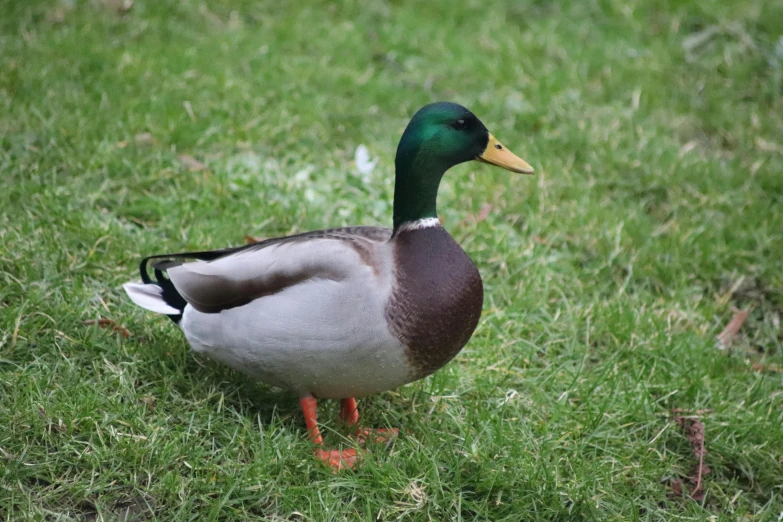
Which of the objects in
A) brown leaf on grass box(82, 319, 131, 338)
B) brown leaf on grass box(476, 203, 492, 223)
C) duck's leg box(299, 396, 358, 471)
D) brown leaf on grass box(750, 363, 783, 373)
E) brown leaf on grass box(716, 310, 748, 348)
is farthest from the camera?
brown leaf on grass box(476, 203, 492, 223)

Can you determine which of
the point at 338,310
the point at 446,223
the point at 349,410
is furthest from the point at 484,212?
the point at 338,310

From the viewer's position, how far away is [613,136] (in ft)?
16.4

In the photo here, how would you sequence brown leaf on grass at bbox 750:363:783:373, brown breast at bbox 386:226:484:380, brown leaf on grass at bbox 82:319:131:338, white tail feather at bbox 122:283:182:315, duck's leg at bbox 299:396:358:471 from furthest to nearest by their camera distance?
brown leaf on grass at bbox 750:363:783:373, brown leaf on grass at bbox 82:319:131:338, white tail feather at bbox 122:283:182:315, duck's leg at bbox 299:396:358:471, brown breast at bbox 386:226:484:380

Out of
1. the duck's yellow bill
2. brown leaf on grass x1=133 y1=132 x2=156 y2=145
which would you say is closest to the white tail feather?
the duck's yellow bill

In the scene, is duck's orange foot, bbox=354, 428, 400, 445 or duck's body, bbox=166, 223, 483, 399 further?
duck's orange foot, bbox=354, 428, 400, 445

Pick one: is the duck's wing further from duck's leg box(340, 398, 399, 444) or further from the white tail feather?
duck's leg box(340, 398, 399, 444)

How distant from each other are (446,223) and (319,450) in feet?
5.72

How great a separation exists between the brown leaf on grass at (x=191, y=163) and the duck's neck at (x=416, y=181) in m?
1.70

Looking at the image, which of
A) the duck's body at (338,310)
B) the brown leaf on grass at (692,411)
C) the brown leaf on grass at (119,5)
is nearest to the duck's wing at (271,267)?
the duck's body at (338,310)

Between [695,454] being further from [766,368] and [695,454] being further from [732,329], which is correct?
[732,329]

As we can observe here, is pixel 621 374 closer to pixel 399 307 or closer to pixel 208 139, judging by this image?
pixel 399 307

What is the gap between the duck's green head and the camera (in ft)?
9.37

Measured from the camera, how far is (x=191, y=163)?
4352mm

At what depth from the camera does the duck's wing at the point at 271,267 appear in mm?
2762
